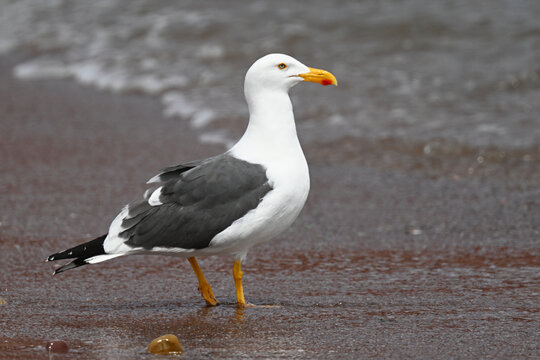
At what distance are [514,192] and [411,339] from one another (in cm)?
283

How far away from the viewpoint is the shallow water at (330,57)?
797 cm

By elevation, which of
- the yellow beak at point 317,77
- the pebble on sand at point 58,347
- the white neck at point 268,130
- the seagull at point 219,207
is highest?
the yellow beak at point 317,77

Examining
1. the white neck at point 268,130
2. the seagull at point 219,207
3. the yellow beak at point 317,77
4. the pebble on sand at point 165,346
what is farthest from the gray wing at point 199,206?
the pebble on sand at point 165,346

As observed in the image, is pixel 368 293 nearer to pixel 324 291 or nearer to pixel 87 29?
pixel 324 291

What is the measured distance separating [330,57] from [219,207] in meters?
6.47

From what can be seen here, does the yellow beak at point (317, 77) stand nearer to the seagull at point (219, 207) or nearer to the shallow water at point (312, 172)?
the seagull at point (219, 207)

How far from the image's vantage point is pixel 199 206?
395 cm

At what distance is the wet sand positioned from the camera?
3.54 metres

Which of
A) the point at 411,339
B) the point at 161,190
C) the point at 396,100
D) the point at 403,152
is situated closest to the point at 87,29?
the point at 396,100

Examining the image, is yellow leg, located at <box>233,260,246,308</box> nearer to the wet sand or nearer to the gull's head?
the wet sand

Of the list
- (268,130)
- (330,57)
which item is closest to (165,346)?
(268,130)

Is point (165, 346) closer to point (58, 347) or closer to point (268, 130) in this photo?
point (58, 347)

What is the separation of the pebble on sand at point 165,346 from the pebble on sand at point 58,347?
326 millimetres

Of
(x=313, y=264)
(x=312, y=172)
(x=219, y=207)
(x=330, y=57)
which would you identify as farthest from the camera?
(x=330, y=57)
